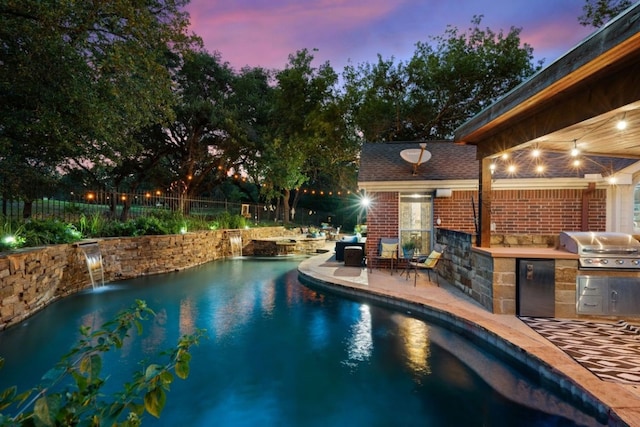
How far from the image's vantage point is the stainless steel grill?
5.10 meters

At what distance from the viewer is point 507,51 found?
19812 millimetres

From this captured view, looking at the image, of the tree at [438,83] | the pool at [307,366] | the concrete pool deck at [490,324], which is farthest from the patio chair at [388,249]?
the tree at [438,83]

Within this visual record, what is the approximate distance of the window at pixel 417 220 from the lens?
9.96 meters

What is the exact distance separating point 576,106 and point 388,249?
241 inches

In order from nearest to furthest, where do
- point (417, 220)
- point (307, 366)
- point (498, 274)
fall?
point (307, 366) < point (498, 274) < point (417, 220)

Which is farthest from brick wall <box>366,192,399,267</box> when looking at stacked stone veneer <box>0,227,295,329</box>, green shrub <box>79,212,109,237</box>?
green shrub <box>79,212,109,237</box>

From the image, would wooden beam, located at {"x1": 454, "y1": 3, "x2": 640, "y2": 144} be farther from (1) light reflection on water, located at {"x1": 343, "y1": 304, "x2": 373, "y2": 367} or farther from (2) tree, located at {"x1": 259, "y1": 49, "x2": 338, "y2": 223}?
(2) tree, located at {"x1": 259, "y1": 49, "x2": 338, "y2": 223}

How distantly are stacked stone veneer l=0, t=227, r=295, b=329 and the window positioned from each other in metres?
7.35

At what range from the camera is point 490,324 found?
16.5ft

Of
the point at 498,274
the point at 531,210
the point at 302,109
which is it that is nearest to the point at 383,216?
the point at 531,210

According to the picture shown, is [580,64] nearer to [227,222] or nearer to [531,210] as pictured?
[531,210]

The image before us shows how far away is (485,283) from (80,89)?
8877 millimetres

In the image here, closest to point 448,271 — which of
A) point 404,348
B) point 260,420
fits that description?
point 404,348

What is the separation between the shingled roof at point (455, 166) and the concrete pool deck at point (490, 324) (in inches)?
108
